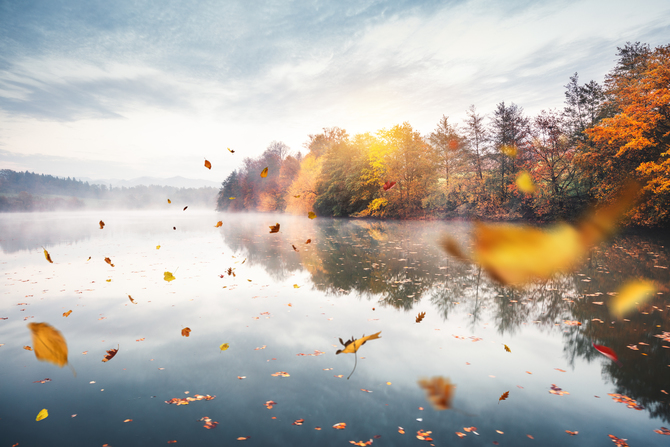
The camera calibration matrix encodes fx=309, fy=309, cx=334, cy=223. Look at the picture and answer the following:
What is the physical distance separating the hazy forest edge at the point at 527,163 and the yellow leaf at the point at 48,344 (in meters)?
25.4

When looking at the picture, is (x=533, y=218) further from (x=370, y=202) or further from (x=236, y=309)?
(x=236, y=309)

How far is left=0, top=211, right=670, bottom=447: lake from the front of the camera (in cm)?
345

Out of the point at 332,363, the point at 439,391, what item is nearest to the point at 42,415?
the point at 332,363

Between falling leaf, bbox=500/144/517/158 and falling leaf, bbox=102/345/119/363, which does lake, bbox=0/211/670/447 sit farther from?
falling leaf, bbox=500/144/517/158

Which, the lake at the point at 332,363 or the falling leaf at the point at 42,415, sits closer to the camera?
the lake at the point at 332,363

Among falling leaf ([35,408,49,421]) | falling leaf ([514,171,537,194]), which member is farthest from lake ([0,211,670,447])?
falling leaf ([514,171,537,194])

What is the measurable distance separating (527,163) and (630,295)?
2812cm

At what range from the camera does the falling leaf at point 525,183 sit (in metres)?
31.6

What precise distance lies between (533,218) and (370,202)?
712 inches

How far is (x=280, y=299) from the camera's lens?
825cm

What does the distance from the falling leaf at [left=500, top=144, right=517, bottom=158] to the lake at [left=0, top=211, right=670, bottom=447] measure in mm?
26616

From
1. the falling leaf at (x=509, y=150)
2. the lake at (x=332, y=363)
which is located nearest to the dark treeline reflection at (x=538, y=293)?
the lake at (x=332, y=363)

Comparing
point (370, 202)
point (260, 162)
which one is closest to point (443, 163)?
point (370, 202)

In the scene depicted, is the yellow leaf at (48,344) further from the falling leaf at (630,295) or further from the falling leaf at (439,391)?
the falling leaf at (630,295)
